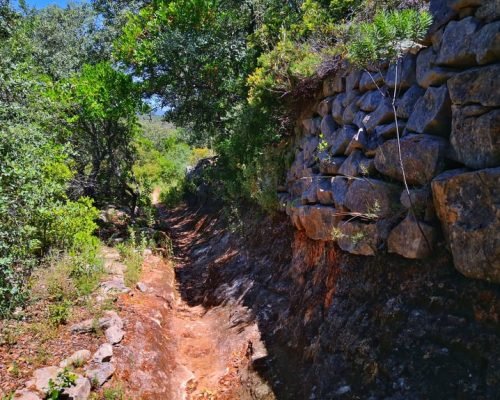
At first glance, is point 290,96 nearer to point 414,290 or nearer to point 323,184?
point 323,184

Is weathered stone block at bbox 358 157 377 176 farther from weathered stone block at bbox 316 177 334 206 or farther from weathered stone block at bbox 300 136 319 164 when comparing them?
weathered stone block at bbox 300 136 319 164

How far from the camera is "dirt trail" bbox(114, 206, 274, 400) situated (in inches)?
187

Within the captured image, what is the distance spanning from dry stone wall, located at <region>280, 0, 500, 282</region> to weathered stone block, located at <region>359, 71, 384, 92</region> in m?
0.01

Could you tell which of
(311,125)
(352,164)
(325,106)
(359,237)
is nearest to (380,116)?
(352,164)

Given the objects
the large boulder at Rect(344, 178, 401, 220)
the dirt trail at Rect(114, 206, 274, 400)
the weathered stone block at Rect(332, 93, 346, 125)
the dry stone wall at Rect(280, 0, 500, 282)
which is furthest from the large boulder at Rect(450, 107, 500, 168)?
the dirt trail at Rect(114, 206, 274, 400)

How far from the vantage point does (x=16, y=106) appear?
5.68 meters

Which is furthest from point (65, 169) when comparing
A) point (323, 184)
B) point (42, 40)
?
point (42, 40)

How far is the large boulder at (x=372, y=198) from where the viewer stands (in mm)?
3893

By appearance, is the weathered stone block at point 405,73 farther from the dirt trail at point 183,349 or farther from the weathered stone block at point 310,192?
the dirt trail at point 183,349

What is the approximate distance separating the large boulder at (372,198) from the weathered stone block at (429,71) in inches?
40.7

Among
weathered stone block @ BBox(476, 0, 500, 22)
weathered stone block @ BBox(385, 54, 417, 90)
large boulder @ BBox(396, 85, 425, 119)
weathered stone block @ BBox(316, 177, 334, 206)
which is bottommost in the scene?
weathered stone block @ BBox(316, 177, 334, 206)

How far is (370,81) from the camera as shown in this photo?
4.75m

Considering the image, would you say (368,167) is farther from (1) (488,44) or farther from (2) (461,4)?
(2) (461,4)

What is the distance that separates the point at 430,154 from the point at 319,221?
197 cm
